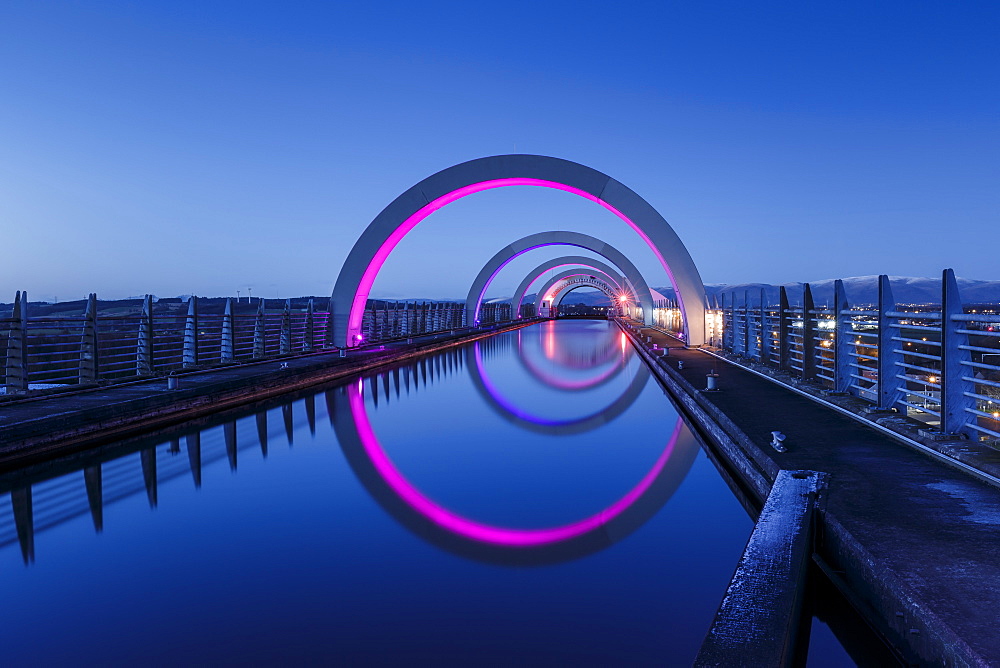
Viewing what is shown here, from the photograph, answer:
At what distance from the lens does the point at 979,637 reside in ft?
6.70

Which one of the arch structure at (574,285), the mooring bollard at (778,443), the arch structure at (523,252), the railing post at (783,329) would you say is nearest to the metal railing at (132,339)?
the mooring bollard at (778,443)

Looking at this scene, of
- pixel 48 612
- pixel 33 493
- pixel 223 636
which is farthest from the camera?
pixel 33 493

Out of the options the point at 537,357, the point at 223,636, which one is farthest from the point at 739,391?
the point at 537,357

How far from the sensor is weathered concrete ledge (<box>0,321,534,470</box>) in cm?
610

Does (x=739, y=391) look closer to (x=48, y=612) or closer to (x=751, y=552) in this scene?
(x=751, y=552)

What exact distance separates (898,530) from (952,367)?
252cm

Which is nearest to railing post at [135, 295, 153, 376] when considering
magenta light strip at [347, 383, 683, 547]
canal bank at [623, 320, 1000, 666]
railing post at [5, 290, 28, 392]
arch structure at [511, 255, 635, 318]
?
railing post at [5, 290, 28, 392]

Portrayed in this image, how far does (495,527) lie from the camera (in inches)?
170

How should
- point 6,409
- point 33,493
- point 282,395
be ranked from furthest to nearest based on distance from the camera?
point 282,395, point 6,409, point 33,493

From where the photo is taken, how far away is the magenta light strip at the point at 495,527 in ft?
13.4

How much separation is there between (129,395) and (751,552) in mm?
7892

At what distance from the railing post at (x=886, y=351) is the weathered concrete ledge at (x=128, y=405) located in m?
8.05

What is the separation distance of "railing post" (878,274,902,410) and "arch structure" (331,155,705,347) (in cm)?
1211

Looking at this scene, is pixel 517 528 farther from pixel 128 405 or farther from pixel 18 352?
pixel 18 352
